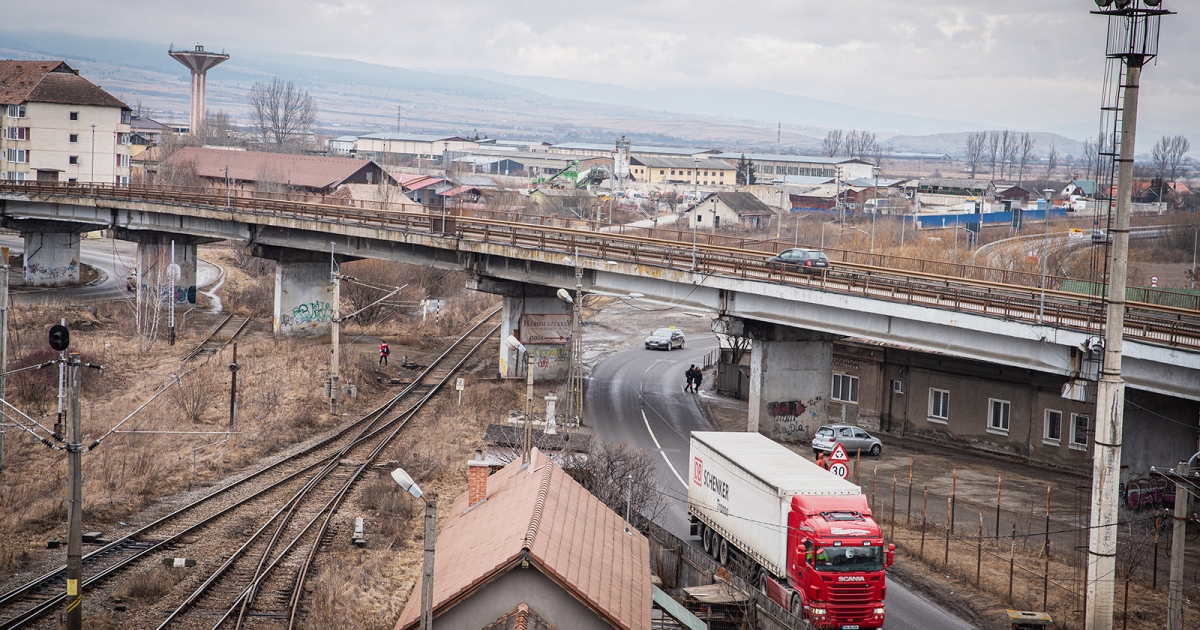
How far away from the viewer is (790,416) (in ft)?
139

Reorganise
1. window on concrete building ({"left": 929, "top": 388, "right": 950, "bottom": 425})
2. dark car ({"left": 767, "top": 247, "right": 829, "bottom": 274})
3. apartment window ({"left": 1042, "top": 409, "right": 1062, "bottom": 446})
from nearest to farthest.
Result: apartment window ({"left": 1042, "top": 409, "right": 1062, "bottom": 446}), dark car ({"left": 767, "top": 247, "right": 829, "bottom": 274}), window on concrete building ({"left": 929, "top": 388, "right": 950, "bottom": 425})

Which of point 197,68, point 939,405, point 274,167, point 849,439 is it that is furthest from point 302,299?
point 197,68

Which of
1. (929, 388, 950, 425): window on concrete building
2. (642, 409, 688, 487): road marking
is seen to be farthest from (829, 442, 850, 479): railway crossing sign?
(929, 388, 950, 425): window on concrete building

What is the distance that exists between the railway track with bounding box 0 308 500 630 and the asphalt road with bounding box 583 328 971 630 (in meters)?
9.74

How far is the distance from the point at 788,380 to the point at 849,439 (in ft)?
12.6

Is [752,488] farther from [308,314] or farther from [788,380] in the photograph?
[308,314]

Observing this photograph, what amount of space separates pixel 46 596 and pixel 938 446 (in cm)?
3246

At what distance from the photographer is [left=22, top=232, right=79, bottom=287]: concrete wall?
74625mm

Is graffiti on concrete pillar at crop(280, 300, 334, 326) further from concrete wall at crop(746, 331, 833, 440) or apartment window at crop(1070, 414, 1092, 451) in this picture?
apartment window at crop(1070, 414, 1092, 451)

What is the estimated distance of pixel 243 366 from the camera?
51500 mm

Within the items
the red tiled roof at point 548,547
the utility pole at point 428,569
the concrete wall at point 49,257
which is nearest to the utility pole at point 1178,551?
the red tiled roof at point 548,547

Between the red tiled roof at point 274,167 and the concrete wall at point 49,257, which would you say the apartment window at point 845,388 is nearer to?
the concrete wall at point 49,257

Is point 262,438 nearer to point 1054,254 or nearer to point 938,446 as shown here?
point 938,446

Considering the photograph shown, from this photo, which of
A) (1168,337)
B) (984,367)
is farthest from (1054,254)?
(1168,337)
